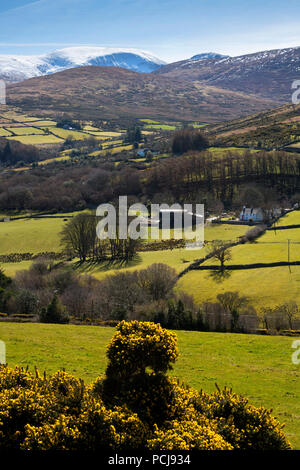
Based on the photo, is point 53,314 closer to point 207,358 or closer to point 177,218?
point 207,358

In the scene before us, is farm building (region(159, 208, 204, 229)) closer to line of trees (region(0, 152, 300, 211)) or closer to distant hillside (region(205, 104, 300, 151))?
line of trees (region(0, 152, 300, 211))

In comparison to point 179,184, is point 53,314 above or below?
below

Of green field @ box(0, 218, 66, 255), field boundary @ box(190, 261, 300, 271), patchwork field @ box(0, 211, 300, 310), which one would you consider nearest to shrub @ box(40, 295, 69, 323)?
patchwork field @ box(0, 211, 300, 310)

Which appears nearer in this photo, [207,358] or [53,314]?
[207,358]

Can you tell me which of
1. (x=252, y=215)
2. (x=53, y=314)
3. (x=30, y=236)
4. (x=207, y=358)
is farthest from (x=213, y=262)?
(x=30, y=236)

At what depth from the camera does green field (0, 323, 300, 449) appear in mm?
21209

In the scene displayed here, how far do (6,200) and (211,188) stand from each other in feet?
220

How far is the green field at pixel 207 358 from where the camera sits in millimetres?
21209

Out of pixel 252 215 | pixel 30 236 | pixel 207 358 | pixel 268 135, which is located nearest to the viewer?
pixel 207 358

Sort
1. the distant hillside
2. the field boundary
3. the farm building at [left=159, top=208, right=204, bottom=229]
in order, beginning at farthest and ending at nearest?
the distant hillside
the farm building at [left=159, top=208, right=204, bottom=229]
the field boundary

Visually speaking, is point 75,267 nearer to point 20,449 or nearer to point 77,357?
point 77,357

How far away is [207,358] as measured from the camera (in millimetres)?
26547

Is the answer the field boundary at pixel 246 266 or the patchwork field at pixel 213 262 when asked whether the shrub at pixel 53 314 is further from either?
the field boundary at pixel 246 266

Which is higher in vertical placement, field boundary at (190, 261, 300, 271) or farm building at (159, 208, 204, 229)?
farm building at (159, 208, 204, 229)
